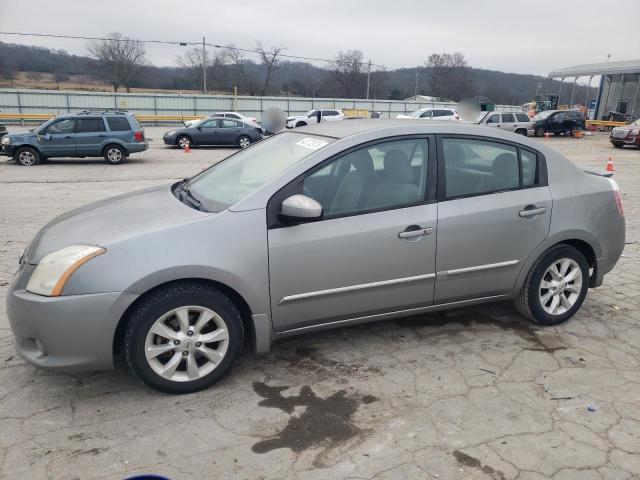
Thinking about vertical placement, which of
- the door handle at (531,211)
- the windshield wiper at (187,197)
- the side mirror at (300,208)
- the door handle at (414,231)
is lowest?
the door handle at (414,231)

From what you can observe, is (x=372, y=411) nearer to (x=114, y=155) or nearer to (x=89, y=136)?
(x=114, y=155)

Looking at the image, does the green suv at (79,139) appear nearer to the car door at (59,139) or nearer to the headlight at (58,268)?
the car door at (59,139)

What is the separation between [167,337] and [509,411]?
2040 mm

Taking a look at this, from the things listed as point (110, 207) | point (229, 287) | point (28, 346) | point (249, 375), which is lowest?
point (249, 375)

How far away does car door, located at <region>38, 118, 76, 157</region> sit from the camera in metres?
15.8

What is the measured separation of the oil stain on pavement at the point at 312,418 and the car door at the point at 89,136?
1498cm

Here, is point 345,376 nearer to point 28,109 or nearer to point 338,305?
point 338,305

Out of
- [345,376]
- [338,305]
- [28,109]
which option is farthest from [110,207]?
[28,109]

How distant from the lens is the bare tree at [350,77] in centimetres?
6575

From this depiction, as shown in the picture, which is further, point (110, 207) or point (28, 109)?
point (28, 109)

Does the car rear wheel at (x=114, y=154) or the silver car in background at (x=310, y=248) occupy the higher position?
the silver car in background at (x=310, y=248)

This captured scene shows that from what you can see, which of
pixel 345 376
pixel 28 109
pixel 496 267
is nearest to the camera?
pixel 345 376

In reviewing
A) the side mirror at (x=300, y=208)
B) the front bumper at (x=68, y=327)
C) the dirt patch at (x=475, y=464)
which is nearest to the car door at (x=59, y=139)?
the front bumper at (x=68, y=327)

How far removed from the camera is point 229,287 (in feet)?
10.2
